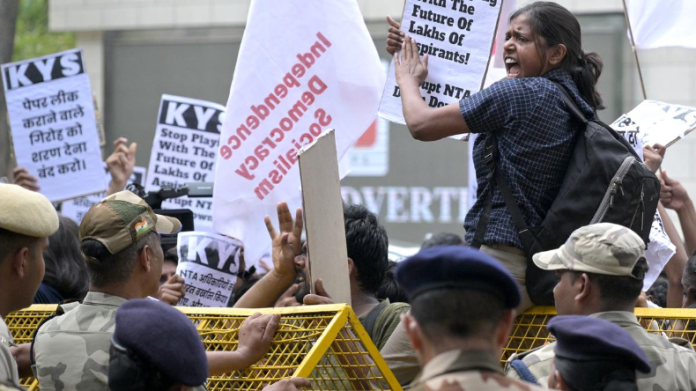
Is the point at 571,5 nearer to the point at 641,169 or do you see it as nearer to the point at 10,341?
the point at 641,169

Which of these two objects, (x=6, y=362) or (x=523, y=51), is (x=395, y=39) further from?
(x=6, y=362)

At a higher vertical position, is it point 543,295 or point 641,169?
point 641,169

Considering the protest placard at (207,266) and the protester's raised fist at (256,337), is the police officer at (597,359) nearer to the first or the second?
the protester's raised fist at (256,337)

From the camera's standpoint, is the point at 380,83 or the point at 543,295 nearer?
the point at 543,295

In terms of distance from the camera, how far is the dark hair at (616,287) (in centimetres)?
336

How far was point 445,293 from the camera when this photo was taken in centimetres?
230

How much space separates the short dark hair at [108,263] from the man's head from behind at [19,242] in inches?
7.3

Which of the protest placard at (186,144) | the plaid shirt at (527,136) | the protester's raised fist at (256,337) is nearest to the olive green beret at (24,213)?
the protester's raised fist at (256,337)

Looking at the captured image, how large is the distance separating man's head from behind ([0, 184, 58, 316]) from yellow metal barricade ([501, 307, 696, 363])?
176 cm

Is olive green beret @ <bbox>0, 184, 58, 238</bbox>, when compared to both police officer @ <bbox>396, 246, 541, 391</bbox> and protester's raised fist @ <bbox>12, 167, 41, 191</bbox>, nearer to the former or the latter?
police officer @ <bbox>396, 246, 541, 391</bbox>

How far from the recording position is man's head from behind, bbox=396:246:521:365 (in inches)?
89.9

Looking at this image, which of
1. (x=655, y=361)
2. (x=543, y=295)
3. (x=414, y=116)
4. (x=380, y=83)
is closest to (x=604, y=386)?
(x=655, y=361)

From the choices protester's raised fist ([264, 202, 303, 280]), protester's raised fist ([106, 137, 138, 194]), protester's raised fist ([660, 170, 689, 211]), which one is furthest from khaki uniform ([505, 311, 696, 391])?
protester's raised fist ([106, 137, 138, 194])

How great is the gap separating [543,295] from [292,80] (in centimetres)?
218
